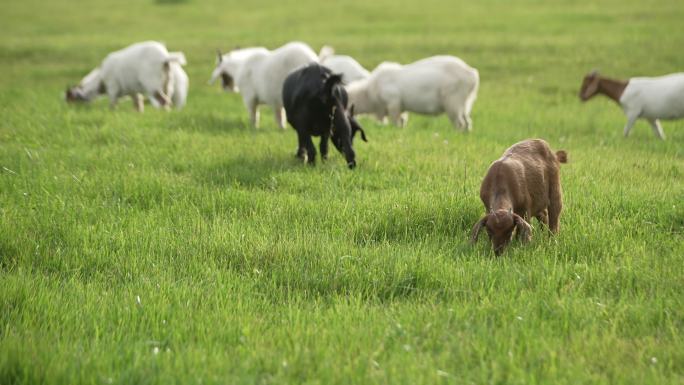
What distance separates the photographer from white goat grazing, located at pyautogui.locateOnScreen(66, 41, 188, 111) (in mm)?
14312

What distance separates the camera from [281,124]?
12031 millimetres

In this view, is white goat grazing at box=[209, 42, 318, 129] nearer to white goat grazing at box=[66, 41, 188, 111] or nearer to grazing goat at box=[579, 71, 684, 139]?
white goat grazing at box=[66, 41, 188, 111]

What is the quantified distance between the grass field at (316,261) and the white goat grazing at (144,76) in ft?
6.68

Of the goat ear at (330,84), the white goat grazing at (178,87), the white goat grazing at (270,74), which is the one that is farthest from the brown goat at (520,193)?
the white goat grazing at (178,87)

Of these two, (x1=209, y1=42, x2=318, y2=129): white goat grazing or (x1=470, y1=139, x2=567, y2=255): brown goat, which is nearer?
(x1=470, y1=139, x2=567, y2=255): brown goat

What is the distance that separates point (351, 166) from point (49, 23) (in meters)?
29.4

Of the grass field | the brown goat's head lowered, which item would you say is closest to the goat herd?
the brown goat's head lowered

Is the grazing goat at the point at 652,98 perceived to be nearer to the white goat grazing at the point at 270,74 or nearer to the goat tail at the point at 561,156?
the white goat grazing at the point at 270,74

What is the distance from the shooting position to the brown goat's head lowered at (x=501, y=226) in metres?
5.21

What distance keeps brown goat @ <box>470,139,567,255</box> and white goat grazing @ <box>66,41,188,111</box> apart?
9.36m

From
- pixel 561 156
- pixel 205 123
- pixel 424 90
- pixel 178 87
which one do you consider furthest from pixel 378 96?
pixel 561 156

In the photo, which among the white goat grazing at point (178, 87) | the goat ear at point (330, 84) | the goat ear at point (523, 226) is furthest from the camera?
the white goat grazing at point (178, 87)

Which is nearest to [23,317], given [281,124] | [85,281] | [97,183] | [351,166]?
[85,281]

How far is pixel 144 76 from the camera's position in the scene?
14.4m
